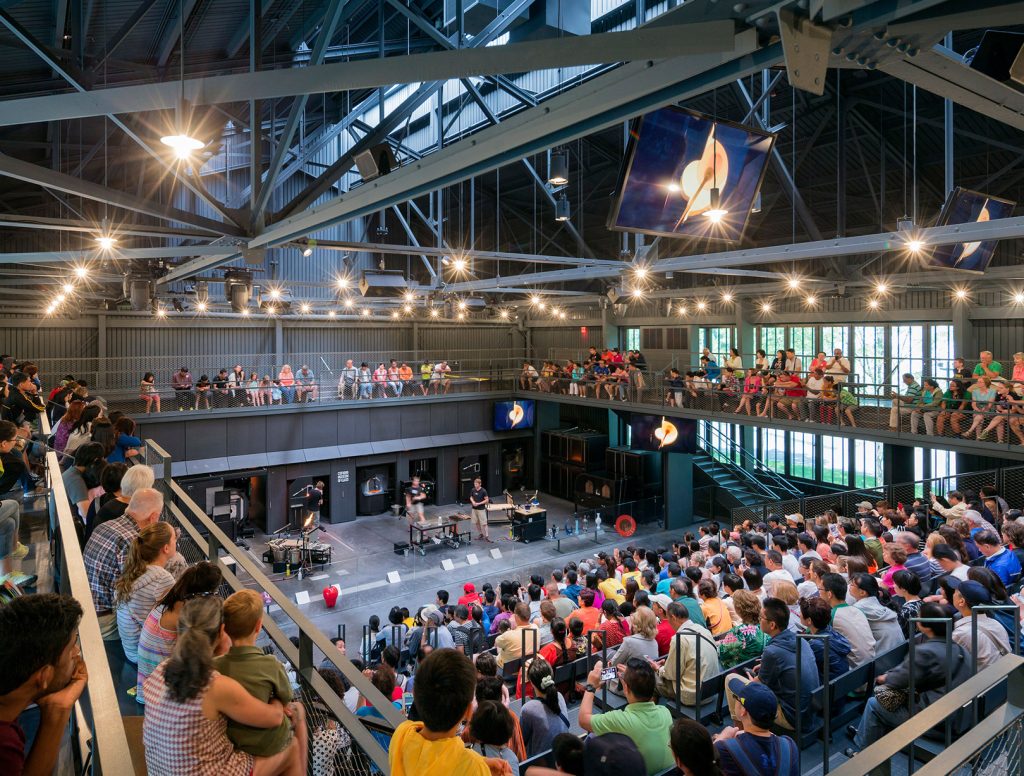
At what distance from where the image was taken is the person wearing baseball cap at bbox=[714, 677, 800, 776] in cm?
400

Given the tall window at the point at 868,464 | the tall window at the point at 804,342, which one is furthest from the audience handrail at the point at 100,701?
the tall window at the point at 804,342

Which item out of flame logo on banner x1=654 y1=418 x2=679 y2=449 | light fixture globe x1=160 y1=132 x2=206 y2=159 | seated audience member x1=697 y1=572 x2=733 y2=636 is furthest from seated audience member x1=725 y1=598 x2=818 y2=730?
flame logo on banner x1=654 y1=418 x2=679 y2=449

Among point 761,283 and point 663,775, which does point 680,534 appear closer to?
point 761,283

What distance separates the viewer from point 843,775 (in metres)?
1.91

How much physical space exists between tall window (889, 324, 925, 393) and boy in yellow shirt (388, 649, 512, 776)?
1988 centimetres

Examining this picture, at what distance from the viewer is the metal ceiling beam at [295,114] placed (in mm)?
6102

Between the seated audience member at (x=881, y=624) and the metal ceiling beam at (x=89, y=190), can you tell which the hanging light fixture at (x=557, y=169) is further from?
the seated audience member at (x=881, y=624)

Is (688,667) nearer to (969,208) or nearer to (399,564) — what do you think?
(969,208)

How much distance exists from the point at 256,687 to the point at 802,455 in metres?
23.1

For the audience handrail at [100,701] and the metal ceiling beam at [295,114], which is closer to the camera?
the audience handrail at [100,701]

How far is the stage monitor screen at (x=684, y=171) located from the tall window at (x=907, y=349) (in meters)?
13.9

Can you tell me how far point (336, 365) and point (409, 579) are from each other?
44.9 feet

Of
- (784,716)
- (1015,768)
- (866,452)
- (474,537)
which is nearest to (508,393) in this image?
(474,537)

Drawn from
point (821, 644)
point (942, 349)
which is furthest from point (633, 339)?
point (821, 644)
